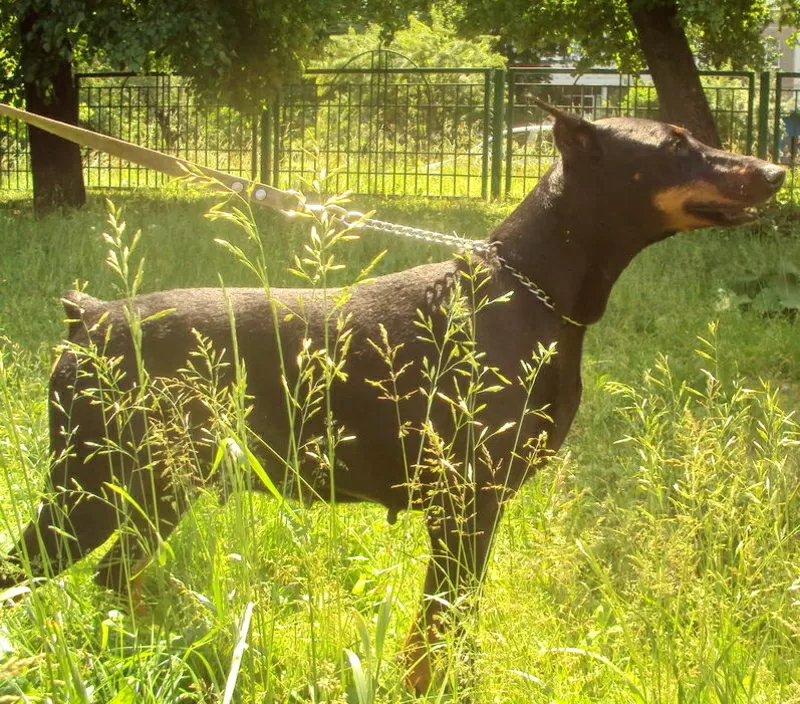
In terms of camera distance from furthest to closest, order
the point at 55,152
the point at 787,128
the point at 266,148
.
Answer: the point at 266,148 → the point at 787,128 → the point at 55,152

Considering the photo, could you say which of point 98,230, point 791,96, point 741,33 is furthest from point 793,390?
point 791,96

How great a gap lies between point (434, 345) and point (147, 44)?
30.9 feet

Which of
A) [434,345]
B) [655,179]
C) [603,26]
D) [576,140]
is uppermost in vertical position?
[603,26]

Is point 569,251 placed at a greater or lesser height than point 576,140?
lesser

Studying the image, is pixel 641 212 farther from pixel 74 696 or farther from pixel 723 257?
pixel 723 257

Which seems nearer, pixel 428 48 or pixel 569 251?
pixel 569 251

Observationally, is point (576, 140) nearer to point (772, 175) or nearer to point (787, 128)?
point (772, 175)

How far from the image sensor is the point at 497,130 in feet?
50.9

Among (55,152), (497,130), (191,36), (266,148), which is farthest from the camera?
(266,148)

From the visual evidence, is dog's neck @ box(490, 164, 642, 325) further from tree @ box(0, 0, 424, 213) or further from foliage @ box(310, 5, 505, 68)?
foliage @ box(310, 5, 505, 68)

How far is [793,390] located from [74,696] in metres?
5.29

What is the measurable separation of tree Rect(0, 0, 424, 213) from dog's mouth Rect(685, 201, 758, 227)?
30.1 ft

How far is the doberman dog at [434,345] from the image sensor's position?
326 cm

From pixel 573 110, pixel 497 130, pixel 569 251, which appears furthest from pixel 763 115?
pixel 569 251
